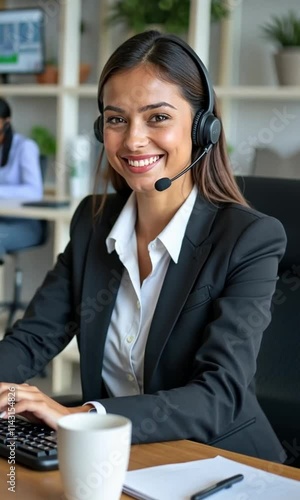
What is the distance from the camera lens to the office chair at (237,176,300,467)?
1.40 meters

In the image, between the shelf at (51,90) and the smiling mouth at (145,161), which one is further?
the shelf at (51,90)

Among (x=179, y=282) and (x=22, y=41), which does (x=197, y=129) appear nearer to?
(x=179, y=282)

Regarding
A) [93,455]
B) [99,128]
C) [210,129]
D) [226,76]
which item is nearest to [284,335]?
[210,129]

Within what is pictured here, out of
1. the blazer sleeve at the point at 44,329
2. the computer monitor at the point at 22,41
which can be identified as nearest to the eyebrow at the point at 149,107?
the blazer sleeve at the point at 44,329

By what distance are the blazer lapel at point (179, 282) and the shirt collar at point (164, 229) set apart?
0.04 feet

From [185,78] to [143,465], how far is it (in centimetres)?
69

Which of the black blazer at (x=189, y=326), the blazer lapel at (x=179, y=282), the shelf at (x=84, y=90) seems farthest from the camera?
the shelf at (x=84, y=90)

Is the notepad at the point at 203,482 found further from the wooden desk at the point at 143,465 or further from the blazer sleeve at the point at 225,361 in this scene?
the blazer sleeve at the point at 225,361

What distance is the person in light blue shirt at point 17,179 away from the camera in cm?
354

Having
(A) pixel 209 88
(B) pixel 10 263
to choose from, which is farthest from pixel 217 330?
(B) pixel 10 263

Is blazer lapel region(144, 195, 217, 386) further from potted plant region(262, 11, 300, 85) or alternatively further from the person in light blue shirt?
the person in light blue shirt

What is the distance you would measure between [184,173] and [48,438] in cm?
58

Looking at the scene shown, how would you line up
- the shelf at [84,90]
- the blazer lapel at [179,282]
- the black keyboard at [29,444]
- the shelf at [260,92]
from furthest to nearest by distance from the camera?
the shelf at [84,90] → the shelf at [260,92] → the blazer lapel at [179,282] → the black keyboard at [29,444]

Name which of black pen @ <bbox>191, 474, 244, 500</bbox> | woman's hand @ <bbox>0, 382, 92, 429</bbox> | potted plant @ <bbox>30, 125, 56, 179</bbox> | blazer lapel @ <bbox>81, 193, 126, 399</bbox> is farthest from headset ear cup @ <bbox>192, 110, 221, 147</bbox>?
potted plant @ <bbox>30, 125, 56, 179</bbox>
